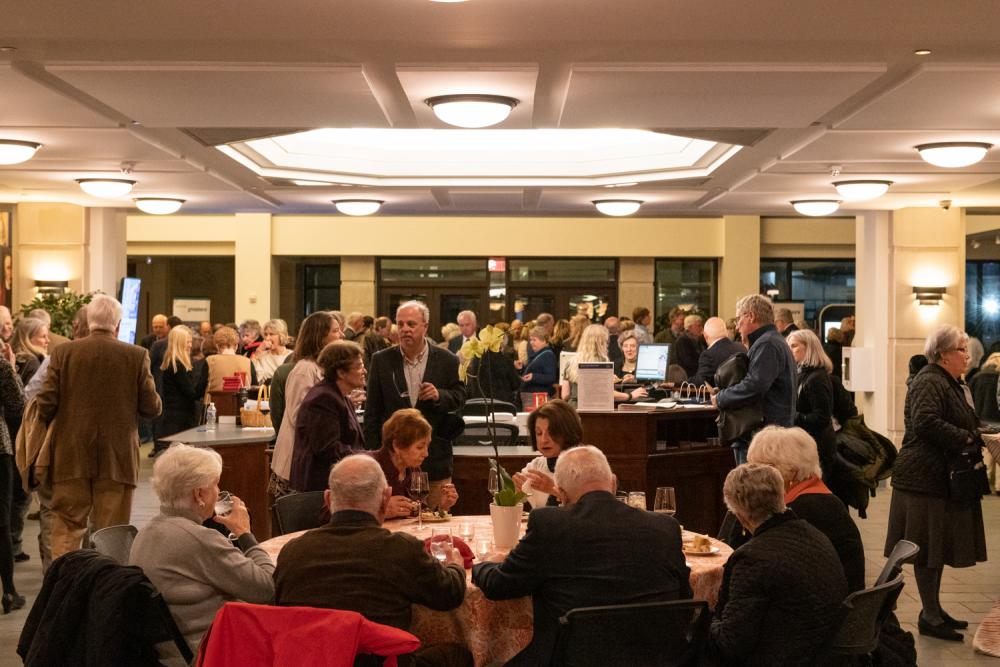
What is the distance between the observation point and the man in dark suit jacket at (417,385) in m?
6.06

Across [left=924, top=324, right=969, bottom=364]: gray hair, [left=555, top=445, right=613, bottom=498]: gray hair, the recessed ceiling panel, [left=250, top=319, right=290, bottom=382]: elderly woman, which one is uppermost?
the recessed ceiling panel

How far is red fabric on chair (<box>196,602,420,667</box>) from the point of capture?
2.77 metres

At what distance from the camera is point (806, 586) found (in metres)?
3.42

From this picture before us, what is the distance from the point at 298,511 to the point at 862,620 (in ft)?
8.04

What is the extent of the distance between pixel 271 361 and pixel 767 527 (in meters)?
7.70

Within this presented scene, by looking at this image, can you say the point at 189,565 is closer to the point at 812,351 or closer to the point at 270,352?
the point at 812,351

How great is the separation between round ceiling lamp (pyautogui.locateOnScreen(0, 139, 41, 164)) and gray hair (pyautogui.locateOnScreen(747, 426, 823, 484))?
621 centimetres

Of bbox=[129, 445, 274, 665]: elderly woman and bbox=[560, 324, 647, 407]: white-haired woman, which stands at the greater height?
bbox=[560, 324, 647, 407]: white-haired woman

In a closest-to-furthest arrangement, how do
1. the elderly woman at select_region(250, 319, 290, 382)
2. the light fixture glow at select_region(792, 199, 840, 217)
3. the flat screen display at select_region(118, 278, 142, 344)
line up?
1. the elderly woman at select_region(250, 319, 290, 382)
2. the light fixture glow at select_region(792, 199, 840, 217)
3. the flat screen display at select_region(118, 278, 142, 344)

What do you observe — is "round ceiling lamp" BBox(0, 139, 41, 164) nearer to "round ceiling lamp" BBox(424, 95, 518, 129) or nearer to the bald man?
"round ceiling lamp" BBox(424, 95, 518, 129)

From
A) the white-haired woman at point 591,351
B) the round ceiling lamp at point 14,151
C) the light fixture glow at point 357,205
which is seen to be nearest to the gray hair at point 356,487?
the round ceiling lamp at point 14,151

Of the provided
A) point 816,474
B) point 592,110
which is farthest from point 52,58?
point 816,474

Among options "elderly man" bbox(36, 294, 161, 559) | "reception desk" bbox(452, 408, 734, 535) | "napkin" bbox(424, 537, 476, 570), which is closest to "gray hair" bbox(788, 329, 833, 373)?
"reception desk" bbox(452, 408, 734, 535)

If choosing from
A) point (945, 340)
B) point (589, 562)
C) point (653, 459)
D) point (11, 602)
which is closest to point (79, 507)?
point (11, 602)
